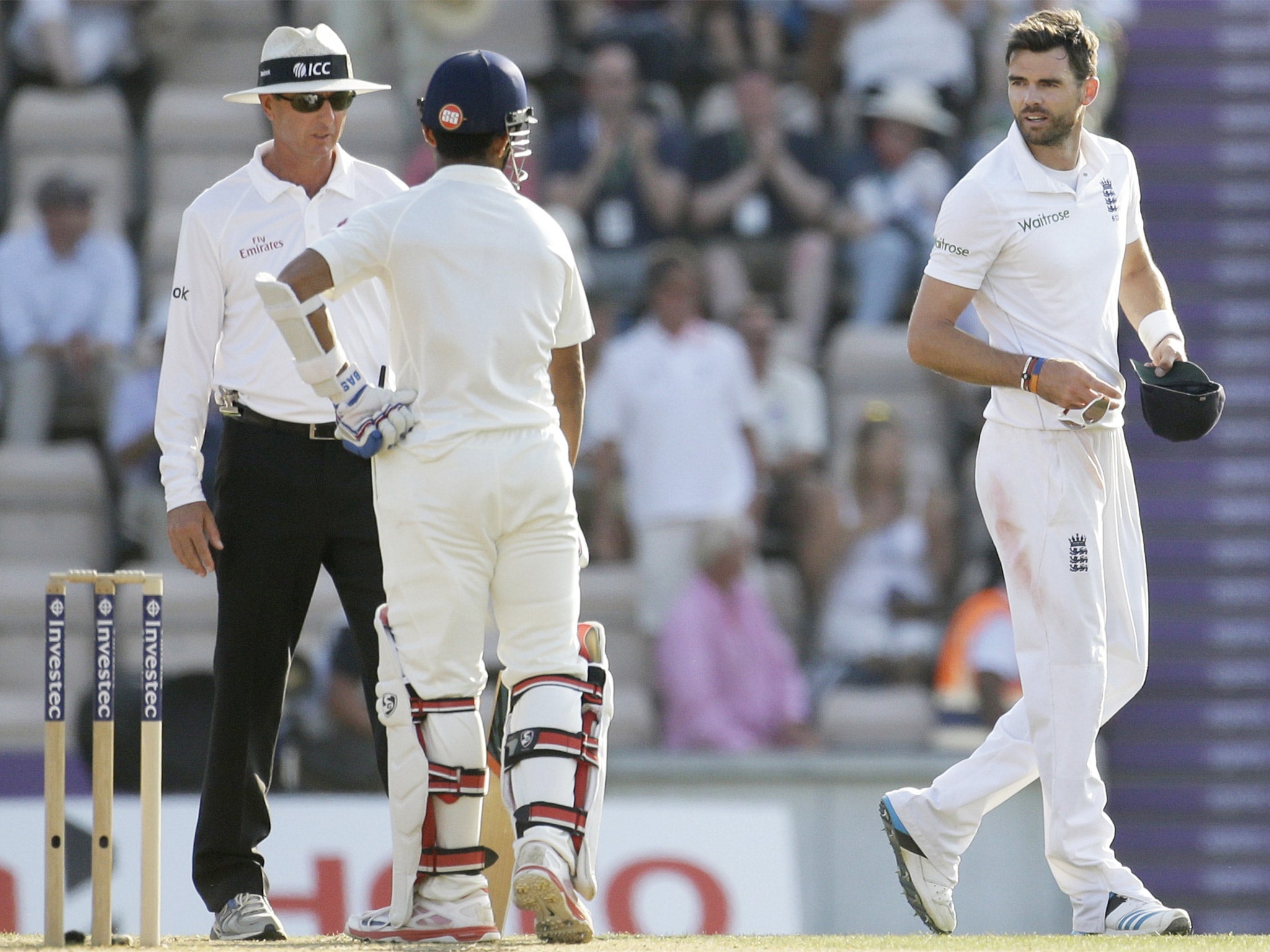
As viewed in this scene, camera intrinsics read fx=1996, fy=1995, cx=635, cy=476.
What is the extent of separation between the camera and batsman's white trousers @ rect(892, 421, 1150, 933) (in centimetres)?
455

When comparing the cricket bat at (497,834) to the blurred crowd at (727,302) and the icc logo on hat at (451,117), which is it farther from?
the blurred crowd at (727,302)

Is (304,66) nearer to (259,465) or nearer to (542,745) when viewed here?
(259,465)

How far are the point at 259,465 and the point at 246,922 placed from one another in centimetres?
107

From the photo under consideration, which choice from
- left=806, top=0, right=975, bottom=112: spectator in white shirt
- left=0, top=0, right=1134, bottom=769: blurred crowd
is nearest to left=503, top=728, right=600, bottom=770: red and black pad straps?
left=0, top=0, right=1134, bottom=769: blurred crowd

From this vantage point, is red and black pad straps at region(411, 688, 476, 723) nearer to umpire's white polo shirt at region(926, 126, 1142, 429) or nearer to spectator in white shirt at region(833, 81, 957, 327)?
umpire's white polo shirt at region(926, 126, 1142, 429)

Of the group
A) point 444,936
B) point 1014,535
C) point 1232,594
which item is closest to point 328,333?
point 444,936

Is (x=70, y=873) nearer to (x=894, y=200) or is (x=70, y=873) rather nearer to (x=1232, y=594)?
(x=894, y=200)

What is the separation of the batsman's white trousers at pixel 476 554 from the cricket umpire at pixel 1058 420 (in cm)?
107

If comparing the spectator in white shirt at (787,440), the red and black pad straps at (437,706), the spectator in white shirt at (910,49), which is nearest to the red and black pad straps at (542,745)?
the red and black pad straps at (437,706)

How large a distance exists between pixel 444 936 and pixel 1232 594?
6690 millimetres

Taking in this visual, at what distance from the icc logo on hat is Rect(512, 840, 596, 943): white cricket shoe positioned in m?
1.49

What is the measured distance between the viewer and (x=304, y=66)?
480cm

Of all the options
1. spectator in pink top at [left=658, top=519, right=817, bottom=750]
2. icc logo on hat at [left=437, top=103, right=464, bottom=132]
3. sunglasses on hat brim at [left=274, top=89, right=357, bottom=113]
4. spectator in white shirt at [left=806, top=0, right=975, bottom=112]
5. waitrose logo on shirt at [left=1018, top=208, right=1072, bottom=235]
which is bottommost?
spectator in pink top at [left=658, top=519, right=817, bottom=750]

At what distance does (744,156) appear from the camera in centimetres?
1011
